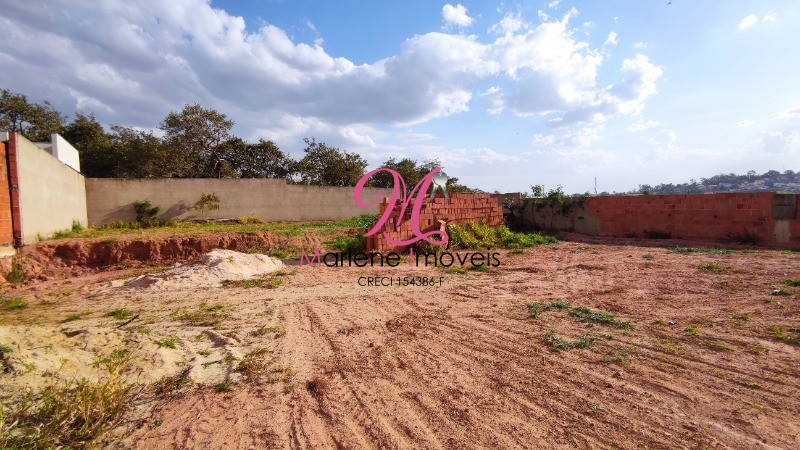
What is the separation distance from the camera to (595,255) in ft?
28.3

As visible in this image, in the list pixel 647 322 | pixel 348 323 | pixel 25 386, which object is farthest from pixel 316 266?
pixel 647 322

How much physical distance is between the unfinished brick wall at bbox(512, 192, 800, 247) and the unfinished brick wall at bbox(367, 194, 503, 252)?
13.2ft

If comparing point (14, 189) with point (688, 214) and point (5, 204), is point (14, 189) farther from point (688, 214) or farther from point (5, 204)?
point (688, 214)

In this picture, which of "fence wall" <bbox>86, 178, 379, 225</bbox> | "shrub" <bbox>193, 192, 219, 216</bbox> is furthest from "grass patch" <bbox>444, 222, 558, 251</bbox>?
"shrub" <bbox>193, 192, 219, 216</bbox>

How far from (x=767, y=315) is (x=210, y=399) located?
560 cm

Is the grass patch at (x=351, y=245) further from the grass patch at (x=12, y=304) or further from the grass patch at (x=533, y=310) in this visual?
the grass patch at (x=12, y=304)

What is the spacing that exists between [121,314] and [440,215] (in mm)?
7261

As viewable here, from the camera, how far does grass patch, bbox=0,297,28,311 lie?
507 cm

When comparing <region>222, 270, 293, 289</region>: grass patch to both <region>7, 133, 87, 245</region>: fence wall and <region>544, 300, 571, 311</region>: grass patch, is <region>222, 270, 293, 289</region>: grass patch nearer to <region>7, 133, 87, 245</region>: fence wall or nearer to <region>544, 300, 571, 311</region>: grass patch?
<region>544, 300, 571, 311</region>: grass patch

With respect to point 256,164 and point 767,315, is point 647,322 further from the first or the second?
point 256,164

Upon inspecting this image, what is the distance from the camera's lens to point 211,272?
6.66 metres

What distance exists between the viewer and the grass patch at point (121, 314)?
4.44 meters

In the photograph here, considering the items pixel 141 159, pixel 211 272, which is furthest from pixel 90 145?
pixel 211 272

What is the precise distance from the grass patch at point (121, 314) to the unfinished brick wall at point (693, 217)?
13642 mm
